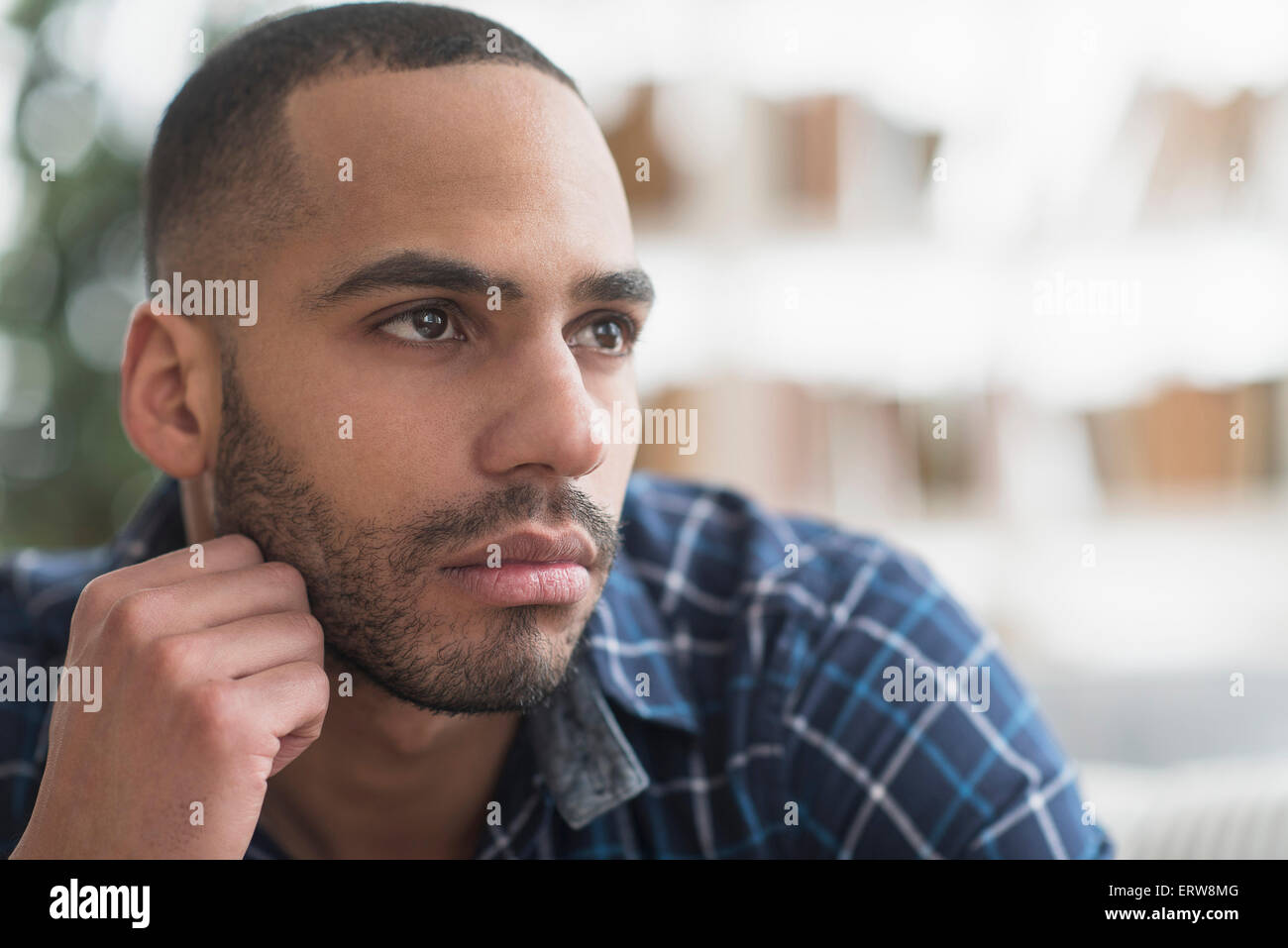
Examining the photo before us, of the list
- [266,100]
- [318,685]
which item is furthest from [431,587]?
[266,100]

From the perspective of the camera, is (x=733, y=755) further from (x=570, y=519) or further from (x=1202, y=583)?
(x=1202, y=583)

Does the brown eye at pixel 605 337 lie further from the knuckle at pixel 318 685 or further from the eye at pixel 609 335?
the knuckle at pixel 318 685

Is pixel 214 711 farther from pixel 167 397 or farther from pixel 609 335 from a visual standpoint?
pixel 609 335

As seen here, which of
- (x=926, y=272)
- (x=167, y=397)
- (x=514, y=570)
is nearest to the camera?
(x=514, y=570)

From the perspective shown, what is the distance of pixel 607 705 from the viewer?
3.59ft

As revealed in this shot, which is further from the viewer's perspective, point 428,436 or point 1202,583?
point 1202,583

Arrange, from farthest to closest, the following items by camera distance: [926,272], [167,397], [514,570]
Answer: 1. [926,272]
2. [167,397]
3. [514,570]

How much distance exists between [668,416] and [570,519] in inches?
55.9

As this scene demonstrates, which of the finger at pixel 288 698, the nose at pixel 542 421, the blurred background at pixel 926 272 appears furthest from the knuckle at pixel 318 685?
the blurred background at pixel 926 272

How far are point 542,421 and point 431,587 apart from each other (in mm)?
172

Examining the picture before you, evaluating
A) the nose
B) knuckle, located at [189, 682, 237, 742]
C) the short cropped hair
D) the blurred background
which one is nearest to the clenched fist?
knuckle, located at [189, 682, 237, 742]

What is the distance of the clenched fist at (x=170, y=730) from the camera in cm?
77
